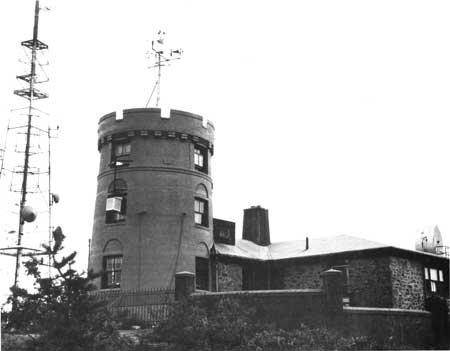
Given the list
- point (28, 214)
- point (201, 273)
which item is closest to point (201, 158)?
point (201, 273)

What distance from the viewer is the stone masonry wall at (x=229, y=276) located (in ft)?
102

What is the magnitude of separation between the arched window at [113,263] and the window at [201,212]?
4041mm

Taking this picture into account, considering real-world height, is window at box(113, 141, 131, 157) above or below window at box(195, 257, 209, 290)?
above

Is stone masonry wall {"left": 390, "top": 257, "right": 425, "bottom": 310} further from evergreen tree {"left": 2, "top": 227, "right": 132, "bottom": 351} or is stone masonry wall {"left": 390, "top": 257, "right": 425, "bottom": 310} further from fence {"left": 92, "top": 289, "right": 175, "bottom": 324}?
evergreen tree {"left": 2, "top": 227, "right": 132, "bottom": 351}

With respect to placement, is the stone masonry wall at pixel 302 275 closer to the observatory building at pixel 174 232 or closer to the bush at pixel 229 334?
the observatory building at pixel 174 232

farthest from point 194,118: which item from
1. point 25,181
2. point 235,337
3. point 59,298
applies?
point 59,298

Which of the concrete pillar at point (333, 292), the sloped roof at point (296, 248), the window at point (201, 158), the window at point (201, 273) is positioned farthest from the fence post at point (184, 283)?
the window at point (201, 158)

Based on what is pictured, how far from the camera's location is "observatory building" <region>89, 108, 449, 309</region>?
95.5 feet

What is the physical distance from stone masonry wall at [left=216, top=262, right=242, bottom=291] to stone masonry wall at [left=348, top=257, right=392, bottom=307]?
5.70 m

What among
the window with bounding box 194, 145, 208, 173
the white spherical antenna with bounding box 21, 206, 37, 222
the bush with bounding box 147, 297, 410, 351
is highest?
the window with bounding box 194, 145, 208, 173

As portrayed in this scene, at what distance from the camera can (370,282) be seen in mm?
30531

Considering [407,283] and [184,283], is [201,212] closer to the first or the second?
[184,283]

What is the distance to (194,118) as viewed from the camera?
102 ft

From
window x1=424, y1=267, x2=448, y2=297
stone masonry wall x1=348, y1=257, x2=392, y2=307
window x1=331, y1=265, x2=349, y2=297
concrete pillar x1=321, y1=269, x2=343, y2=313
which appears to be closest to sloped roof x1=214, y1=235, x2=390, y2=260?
stone masonry wall x1=348, y1=257, x2=392, y2=307
